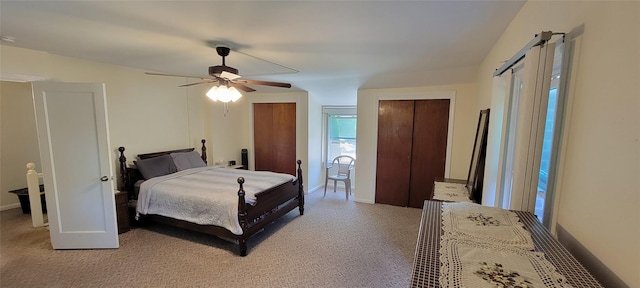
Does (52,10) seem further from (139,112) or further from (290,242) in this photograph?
(290,242)

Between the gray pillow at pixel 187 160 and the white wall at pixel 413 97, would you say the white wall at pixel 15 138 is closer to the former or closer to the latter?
the gray pillow at pixel 187 160

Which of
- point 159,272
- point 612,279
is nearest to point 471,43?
point 612,279

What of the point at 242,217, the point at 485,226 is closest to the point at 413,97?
the point at 242,217

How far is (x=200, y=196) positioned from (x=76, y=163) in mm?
1331

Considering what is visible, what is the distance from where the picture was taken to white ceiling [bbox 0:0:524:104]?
Answer: 1.70 metres

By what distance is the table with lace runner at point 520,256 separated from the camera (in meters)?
0.81

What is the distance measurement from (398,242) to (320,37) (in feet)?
8.18

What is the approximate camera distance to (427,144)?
167 inches

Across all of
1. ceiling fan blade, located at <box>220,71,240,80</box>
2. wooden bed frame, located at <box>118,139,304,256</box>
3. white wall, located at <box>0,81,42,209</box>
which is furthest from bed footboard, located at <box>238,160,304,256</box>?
white wall, located at <box>0,81,42,209</box>

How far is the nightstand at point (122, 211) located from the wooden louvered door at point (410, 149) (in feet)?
12.3

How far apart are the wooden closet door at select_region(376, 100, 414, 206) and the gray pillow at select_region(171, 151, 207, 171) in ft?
10.2

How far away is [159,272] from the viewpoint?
8.21ft

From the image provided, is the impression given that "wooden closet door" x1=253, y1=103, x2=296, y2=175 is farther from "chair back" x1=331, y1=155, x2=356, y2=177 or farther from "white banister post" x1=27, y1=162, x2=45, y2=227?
"white banister post" x1=27, y1=162, x2=45, y2=227

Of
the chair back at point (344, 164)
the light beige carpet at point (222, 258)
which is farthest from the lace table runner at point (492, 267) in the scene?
the chair back at point (344, 164)
